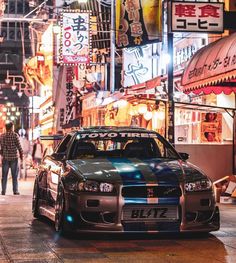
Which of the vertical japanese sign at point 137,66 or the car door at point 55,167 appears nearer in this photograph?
the car door at point 55,167

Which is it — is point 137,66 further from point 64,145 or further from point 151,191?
point 151,191

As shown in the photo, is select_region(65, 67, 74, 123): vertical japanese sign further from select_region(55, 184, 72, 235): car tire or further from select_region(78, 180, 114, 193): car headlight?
select_region(78, 180, 114, 193): car headlight

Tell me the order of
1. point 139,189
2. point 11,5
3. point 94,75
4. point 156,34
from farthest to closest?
point 11,5 < point 94,75 < point 156,34 < point 139,189

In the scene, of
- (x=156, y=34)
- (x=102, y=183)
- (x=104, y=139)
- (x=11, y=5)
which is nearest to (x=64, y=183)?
(x=102, y=183)

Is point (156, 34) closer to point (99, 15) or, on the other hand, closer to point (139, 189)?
point (139, 189)

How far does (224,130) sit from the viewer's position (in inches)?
818

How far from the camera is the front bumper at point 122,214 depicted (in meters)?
9.07

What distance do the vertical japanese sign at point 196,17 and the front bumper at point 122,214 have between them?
8246 mm

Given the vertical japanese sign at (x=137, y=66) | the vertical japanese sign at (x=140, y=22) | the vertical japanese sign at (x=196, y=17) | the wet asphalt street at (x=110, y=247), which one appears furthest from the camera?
the vertical japanese sign at (x=137, y=66)

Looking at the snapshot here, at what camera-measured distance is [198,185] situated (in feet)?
30.8

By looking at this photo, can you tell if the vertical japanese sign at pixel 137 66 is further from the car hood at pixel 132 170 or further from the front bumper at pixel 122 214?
the front bumper at pixel 122 214

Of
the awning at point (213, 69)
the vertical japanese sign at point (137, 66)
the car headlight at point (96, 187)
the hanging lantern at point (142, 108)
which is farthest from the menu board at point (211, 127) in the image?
the car headlight at point (96, 187)

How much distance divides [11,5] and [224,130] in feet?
231

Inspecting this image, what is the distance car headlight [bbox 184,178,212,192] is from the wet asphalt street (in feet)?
2.22
